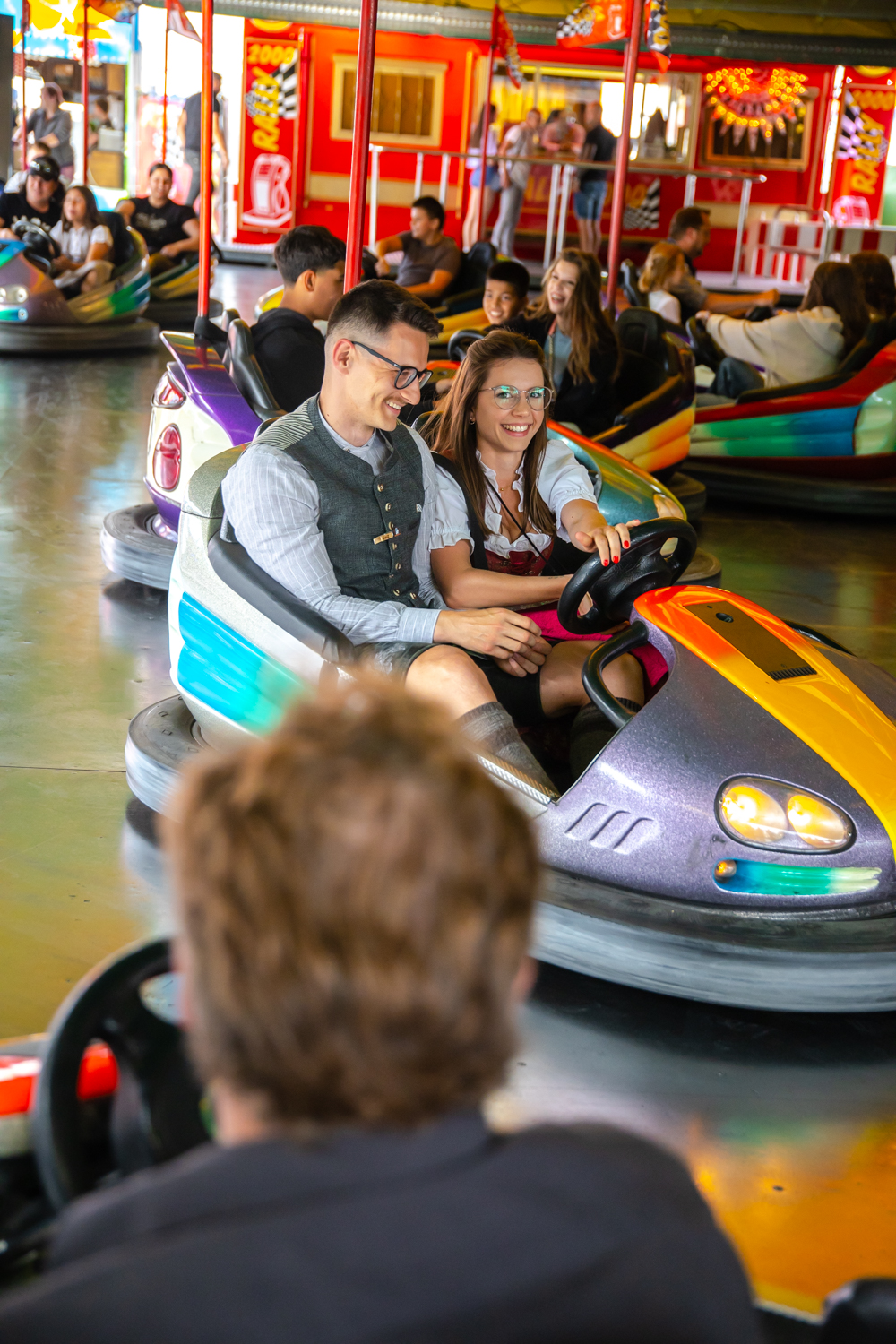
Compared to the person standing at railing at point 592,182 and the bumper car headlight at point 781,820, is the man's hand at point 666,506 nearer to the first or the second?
the bumper car headlight at point 781,820

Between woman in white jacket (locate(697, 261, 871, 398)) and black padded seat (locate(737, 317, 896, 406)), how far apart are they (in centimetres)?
5

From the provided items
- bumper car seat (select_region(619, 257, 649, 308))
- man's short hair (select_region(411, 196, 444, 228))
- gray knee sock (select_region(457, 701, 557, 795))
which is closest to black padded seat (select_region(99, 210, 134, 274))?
man's short hair (select_region(411, 196, 444, 228))

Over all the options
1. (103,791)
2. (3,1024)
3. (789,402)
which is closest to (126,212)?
(789,402)

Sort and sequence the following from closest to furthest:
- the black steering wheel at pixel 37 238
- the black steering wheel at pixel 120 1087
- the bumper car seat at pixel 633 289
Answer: the black steering wheel at pixel 120 1087, the bumper car seat at pixel 633 289, the black steering wheel at pixel 37 238

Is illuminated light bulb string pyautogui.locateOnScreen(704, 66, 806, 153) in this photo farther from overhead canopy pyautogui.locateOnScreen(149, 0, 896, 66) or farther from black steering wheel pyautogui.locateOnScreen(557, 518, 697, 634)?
black steering wheel pyautogui.locateOnScreen(557, 518, 697, 634)

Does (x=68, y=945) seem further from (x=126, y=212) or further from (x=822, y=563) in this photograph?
(x=126, y=212)

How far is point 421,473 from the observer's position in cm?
210

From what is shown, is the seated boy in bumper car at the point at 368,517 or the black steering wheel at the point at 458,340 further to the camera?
the black steering wheel at the point at 458,340

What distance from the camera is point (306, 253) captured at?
11.0ft

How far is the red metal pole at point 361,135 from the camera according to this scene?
2.71m

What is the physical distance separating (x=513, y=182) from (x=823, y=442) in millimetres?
7836

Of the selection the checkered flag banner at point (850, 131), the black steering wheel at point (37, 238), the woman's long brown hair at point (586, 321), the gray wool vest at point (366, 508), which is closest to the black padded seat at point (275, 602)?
the gray wool vest at point (366, 508)

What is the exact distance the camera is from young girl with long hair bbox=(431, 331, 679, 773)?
2121 millimetres

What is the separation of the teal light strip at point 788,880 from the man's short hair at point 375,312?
85 cm
